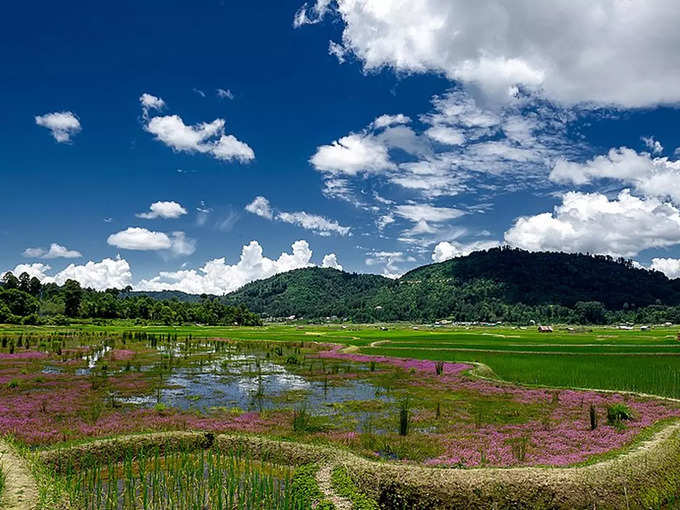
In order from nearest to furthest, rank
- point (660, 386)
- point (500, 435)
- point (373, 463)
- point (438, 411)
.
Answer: point (373, 463) → point (500, 435) → point (438, 411) → point (660, 386)

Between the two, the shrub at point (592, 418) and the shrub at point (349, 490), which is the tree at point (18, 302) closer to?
the shrub at point (349, 490)

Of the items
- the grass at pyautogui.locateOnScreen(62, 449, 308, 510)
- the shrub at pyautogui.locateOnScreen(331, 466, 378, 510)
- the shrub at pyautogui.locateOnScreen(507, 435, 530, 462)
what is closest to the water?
the grass at pyautogui.locateOnScreen(62, 449, 308, 510)

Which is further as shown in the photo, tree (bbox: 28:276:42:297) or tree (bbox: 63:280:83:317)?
tree (bbox: 28:276:42:297)

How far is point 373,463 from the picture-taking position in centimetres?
1410

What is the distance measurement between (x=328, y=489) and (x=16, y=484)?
8.13m

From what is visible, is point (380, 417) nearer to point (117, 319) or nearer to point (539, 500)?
point (539, 500)

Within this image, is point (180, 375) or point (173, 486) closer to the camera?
point (173, 486)

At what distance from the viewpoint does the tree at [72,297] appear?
122 m

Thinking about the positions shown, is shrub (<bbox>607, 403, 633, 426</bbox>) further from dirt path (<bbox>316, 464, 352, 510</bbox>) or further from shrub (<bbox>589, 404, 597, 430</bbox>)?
dirt path (<bbox>316, 464, 352, 510</bbox>)

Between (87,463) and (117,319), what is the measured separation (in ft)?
432

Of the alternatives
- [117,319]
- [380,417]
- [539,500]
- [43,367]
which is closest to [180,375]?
[43,367]

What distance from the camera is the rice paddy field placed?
13.2 metres

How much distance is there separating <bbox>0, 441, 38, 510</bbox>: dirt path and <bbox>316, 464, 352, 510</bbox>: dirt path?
7.01m

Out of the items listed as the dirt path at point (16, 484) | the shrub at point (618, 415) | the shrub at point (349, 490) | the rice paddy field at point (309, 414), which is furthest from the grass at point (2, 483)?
the shrub at point (618, 415)
